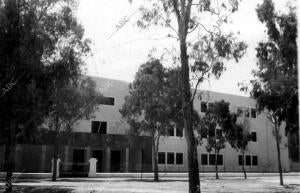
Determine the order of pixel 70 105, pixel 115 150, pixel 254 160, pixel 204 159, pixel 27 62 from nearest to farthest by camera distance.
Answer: pixel 27 62 → pixel 70 105 → pixel 115 150 → pixel 204 159 → pixel 254 160

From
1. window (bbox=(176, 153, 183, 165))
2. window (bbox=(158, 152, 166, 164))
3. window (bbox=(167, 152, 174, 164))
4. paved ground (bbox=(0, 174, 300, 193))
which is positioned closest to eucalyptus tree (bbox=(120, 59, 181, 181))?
paved ground (bbox=(0, 174, 300, 193))

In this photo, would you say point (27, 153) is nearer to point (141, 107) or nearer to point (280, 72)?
point (141, 107)

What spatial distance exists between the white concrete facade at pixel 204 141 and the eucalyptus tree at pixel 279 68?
1940 centimetres

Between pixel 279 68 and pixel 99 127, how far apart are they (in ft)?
88.3

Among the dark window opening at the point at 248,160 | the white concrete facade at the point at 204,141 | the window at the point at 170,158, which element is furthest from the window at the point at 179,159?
the dark window opening at the point at 248,160

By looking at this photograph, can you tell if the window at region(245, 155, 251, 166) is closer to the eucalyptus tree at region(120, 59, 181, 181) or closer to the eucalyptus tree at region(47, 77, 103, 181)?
the eucalyptus tree at region(120, 59, 181, 181)

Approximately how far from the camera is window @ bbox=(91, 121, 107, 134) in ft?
144

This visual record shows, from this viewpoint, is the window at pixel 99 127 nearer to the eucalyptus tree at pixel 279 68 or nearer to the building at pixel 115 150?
the building at pixel 115 150

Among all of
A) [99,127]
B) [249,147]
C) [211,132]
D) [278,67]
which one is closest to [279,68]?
[278,67]

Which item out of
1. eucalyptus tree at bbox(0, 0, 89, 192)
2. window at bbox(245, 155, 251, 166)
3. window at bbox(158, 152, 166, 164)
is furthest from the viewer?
window at bbox(245, 155, 251, 166)

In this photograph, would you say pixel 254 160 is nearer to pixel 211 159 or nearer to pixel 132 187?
pixel 211 159

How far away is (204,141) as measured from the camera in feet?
169

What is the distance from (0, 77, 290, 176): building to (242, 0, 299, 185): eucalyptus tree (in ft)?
53.1

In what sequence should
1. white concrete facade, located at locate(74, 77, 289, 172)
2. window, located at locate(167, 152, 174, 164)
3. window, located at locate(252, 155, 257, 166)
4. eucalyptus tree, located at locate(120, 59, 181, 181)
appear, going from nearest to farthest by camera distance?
eucalyptus tree, located at locate(120, 59, 181, 181) → white concrete facade, located at locate(74, 77, 289, 172) → window, located at locate(167, 152, 174, 164) → window, located at locate(252, 155, 257, 166)
